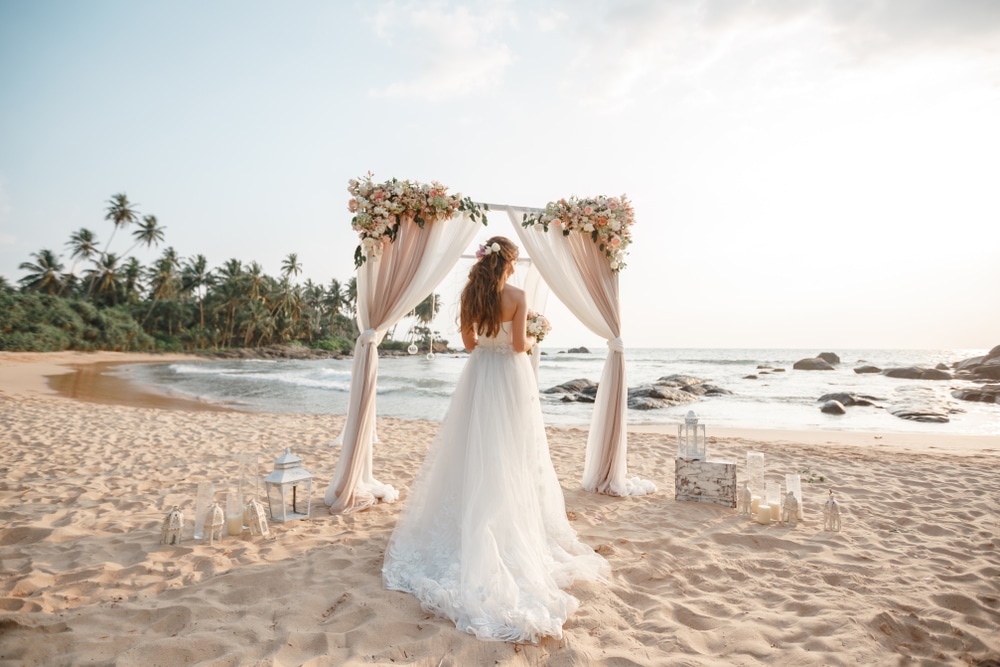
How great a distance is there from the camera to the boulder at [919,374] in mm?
22562

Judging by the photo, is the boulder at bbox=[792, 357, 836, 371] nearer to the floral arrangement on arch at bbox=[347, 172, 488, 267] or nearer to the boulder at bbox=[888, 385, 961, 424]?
the boulder at bbox=[888, 385, 961, 424]

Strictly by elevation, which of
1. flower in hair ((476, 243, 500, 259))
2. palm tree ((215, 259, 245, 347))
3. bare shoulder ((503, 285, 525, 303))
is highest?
palm tree ((215, 259, 245, 347))

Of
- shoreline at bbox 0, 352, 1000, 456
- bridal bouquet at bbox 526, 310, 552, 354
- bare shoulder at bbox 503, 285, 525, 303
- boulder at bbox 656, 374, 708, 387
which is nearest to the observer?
bare shoulder at bbox 503, 285, 525, 303

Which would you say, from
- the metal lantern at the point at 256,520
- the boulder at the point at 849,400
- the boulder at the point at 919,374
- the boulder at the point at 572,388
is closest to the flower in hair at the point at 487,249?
the metal lantern at the point at 256,520

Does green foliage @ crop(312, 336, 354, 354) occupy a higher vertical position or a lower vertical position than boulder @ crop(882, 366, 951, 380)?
higher

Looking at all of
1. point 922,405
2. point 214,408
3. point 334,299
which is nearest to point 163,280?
point 334,299

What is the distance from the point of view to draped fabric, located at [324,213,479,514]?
15.2 feet

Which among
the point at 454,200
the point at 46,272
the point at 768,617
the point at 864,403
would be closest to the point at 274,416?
the point at 454,200

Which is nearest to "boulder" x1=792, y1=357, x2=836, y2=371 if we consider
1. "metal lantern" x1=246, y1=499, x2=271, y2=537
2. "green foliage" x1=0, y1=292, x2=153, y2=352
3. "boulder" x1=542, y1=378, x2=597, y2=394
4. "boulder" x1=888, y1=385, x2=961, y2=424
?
"boulder" x1=888, y1=385, x2=961, y2=424

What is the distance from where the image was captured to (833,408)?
1319 centimetres

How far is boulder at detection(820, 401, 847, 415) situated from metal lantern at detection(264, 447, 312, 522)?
45.2 feet

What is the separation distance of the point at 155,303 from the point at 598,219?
4372 centimetres

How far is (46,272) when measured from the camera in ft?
115

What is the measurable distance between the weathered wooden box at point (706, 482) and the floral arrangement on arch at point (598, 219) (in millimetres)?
2245
